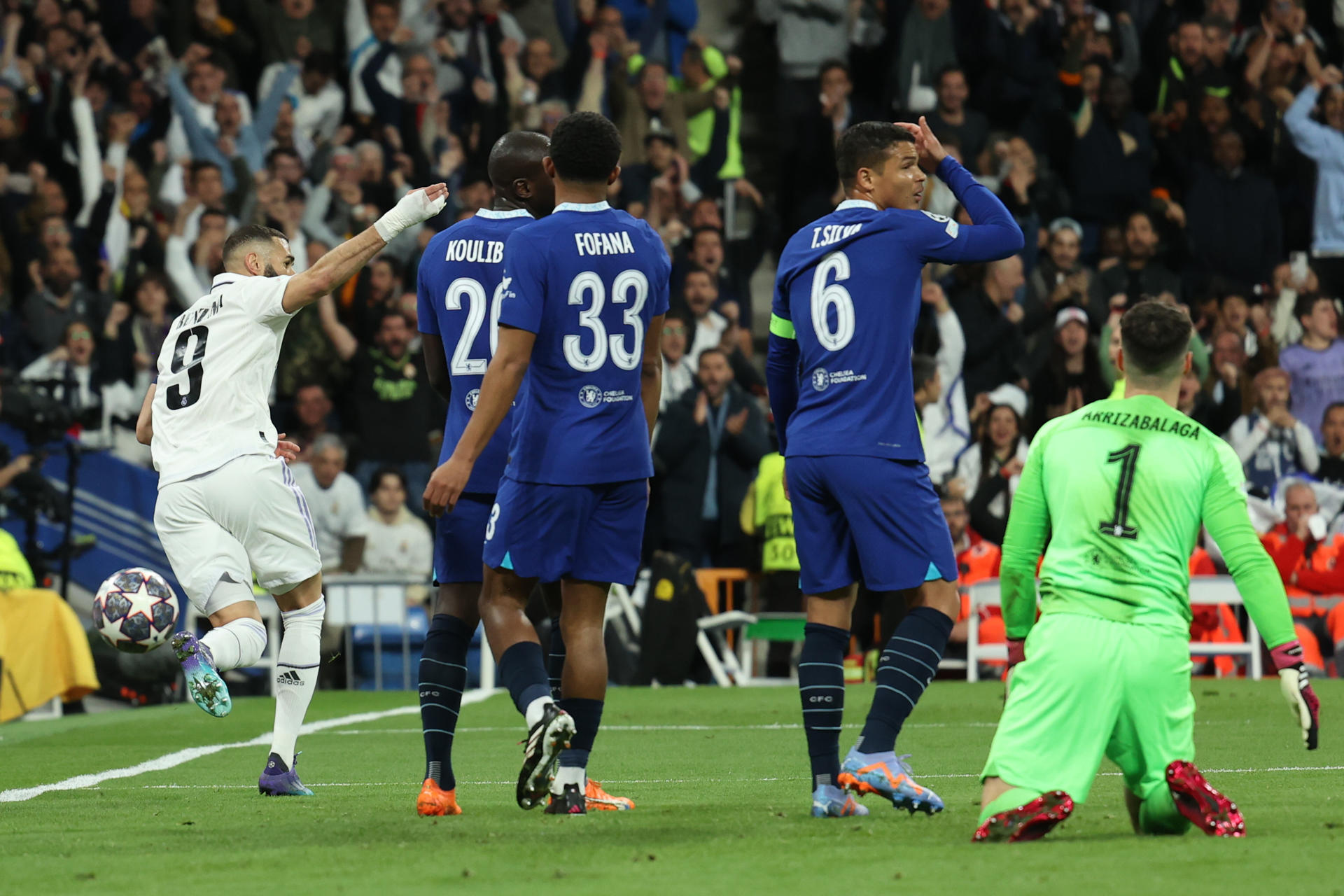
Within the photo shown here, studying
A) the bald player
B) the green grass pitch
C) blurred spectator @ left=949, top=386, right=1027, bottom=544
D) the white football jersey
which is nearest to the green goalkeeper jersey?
the green grass pitch

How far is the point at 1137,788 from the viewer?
560 centimetres

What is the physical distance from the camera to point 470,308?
7.02m

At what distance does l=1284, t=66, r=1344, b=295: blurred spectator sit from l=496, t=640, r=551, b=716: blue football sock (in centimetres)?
1431

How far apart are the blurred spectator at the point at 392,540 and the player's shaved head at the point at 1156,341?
37.4 feet

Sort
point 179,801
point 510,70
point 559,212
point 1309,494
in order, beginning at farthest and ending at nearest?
point 510,70 → point 1309,494 → point 179,801 → point 559,212

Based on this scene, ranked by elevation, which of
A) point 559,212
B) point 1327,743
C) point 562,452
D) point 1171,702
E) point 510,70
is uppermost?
point 510,70

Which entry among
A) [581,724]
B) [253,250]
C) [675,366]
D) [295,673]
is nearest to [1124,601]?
[581,724]

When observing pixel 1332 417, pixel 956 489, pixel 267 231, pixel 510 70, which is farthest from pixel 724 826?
pixel 510 70

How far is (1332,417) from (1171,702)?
12.2 meters

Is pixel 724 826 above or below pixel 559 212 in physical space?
below

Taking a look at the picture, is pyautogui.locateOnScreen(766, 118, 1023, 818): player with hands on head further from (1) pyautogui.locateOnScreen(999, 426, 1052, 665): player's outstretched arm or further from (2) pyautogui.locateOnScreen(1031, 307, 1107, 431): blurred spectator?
(2) pyautogui.locateOnScreen(1031, 307, 1107, 431): blurred spectator

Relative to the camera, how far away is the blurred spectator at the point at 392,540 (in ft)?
A: 54.3

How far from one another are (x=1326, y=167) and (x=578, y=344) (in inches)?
564

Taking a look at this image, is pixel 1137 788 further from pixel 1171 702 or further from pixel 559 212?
pixel 559 212
